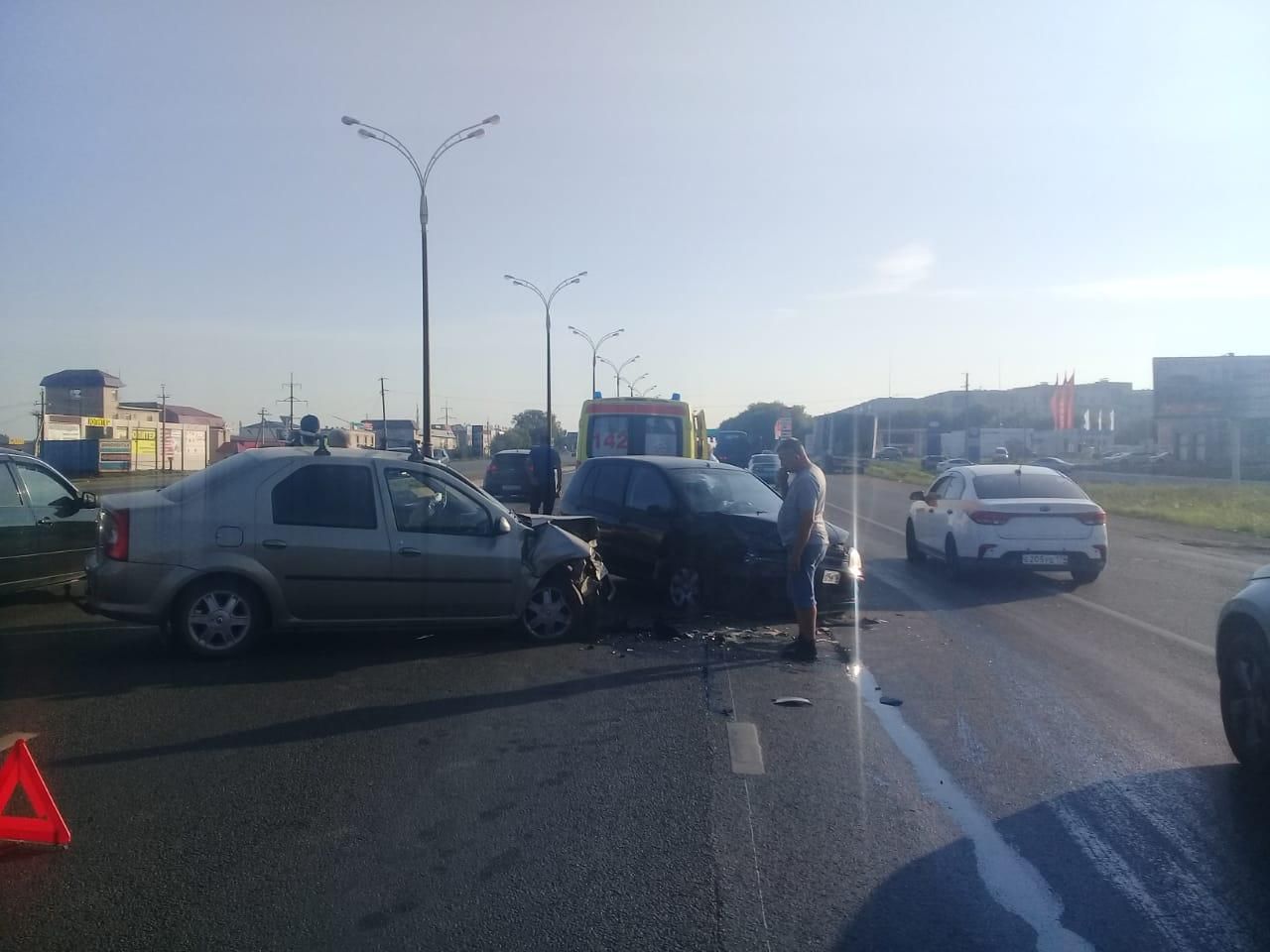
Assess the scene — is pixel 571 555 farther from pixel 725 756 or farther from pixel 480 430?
pixel 480 430

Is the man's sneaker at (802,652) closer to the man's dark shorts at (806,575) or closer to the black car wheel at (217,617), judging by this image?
the man's dark shorts at (806,575)

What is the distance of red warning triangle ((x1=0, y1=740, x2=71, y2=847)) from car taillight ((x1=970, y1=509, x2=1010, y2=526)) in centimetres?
1188

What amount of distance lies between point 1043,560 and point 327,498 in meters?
9.33

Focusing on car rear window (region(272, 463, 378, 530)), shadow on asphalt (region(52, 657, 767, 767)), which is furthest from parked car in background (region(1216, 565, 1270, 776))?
car rear window (region(272, 463, 378, 530))

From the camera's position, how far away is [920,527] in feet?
56.4

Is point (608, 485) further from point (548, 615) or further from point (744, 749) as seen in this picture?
point (744, 749)

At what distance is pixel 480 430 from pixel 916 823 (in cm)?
7818

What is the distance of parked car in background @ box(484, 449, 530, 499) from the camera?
102 feet

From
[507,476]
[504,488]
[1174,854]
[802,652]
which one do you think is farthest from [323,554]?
[507,476]

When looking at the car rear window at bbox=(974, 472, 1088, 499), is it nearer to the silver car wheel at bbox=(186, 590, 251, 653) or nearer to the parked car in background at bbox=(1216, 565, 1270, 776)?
the parked car in background at bbox=(1216, 565, 1270, 776)

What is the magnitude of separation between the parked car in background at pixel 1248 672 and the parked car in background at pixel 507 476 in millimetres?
25036

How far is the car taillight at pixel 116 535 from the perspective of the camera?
28.5ft

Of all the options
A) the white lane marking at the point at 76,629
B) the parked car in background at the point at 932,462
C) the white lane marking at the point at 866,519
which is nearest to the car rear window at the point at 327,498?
the white lane marking at the point at 76,629

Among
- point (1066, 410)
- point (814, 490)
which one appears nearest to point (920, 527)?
point (814, 490)
